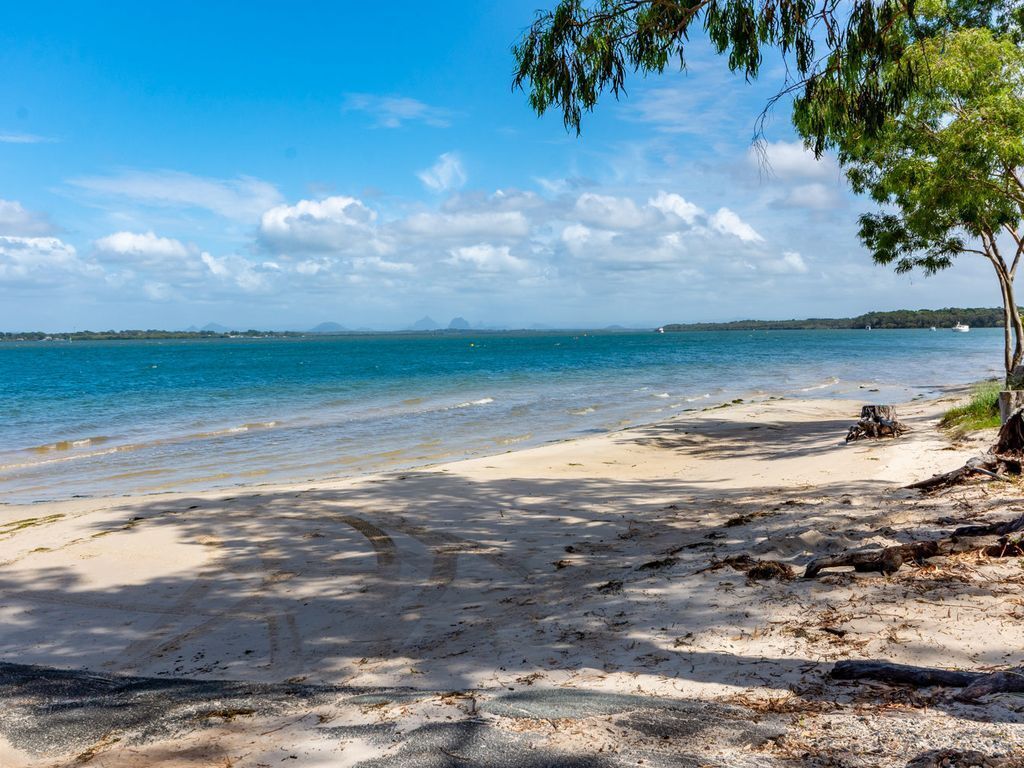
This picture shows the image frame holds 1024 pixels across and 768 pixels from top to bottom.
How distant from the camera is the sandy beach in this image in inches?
140

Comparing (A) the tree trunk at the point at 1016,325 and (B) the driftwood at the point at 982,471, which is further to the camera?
(A) the tree trunk at the point at 1016,325

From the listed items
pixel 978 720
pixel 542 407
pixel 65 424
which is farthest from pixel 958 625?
pixel 65 424

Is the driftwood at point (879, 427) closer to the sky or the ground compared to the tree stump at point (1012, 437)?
closer to the ground

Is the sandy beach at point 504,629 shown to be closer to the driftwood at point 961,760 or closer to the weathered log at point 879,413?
the driftwood at point 961,760

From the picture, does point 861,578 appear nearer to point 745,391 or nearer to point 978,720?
point 978,720

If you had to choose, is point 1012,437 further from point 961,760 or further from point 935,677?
point 961,760

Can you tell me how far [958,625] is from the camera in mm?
4598

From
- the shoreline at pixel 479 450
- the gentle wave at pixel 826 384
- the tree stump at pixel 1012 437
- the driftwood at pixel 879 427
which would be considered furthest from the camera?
the gentle wave at pixel 826 384

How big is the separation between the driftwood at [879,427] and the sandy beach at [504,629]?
446 cm

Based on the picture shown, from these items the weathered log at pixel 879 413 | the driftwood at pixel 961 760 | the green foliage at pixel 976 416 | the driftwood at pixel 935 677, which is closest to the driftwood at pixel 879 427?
the weathered log at pixel 879 413

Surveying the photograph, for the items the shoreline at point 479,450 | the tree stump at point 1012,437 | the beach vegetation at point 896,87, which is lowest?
the shoreline at point 479,450

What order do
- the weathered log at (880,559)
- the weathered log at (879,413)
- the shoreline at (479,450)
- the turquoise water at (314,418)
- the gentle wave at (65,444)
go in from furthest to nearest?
the gentle wave at (65,444) → the turquoise water at (314,418) → the weathered log at (879,413) → the shoreline at (479,450) → the weathered log at (880,559)

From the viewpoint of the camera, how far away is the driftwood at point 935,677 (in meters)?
3.60

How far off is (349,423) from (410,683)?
2234 centimetres
